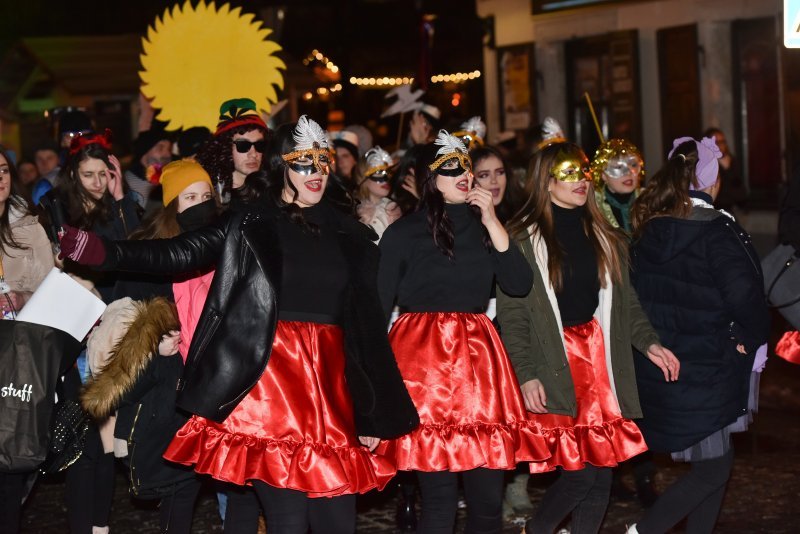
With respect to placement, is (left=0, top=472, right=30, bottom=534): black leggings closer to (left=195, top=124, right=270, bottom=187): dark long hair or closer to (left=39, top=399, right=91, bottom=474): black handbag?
(left=39, top=399, right=91, bottom=474): black handbag

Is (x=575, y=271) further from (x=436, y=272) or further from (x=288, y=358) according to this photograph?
(x=288, y=358)

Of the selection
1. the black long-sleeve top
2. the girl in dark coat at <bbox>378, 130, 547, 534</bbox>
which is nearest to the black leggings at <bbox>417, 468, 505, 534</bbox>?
the girl in dark coat at <bbox>378, 130, 547, 534</bbox>

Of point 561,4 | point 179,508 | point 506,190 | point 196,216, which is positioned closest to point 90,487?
point 179,508

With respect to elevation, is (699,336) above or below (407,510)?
above

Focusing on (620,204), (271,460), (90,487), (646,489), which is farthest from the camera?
(620,204)

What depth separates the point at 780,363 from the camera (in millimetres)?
11992

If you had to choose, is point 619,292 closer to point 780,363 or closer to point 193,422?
point 193,422

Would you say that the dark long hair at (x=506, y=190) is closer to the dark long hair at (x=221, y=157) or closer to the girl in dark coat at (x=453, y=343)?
the dark long hair at (x=221, y=157)

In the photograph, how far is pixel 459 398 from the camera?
5.84 m

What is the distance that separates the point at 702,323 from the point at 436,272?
1.38 m

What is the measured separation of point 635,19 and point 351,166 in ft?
31.9

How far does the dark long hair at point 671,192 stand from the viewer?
21.2 feet

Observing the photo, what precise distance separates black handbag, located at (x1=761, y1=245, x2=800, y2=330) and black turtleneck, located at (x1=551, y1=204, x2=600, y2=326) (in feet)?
3.77

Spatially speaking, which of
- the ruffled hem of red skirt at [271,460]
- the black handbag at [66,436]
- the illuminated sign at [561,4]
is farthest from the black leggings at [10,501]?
the illuminated sign at [561,4]
